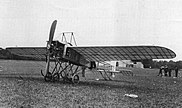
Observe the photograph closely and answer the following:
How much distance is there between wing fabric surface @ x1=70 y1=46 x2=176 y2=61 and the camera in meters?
10.5

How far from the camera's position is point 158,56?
1129 cm

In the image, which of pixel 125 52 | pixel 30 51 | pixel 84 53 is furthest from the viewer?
pixel 30 51

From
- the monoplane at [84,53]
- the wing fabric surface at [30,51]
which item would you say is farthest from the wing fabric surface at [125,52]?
the wing fabric surface at [30,51]

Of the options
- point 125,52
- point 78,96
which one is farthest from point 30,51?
point 78,96

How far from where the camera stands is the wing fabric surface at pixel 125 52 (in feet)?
34.6

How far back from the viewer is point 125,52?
11.8 metres

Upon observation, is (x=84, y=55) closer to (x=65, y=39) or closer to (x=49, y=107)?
(x=65, y=39)

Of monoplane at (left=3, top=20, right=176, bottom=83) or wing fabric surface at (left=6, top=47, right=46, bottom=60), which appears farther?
wing fabric surface at (left=6, top=47, right=46, bottom=60)

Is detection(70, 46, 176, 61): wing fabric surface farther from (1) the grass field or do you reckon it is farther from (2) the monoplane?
(1) the grass field

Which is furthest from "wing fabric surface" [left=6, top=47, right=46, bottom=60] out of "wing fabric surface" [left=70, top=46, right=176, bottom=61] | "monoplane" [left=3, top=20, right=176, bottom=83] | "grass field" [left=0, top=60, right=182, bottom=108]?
"grass field" [left=0, top=60, right=182, bottom=108]

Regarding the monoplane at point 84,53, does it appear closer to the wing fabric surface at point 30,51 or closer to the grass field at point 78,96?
the grass field at point 78,96

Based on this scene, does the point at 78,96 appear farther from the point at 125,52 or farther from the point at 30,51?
the point at 30,51

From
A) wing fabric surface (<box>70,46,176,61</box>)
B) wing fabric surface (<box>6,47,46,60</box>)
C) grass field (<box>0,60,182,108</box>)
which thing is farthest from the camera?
wing fabric surface (<box>6,47,46,60</box>)

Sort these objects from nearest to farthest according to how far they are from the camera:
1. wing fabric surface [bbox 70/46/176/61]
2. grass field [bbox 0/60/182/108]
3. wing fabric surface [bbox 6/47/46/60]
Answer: grass field [bbox 0/60/182/108]
wing fabric surface [bbox 70/46/176/61]
wing fabric surface [bbox 6/47/46/60]
